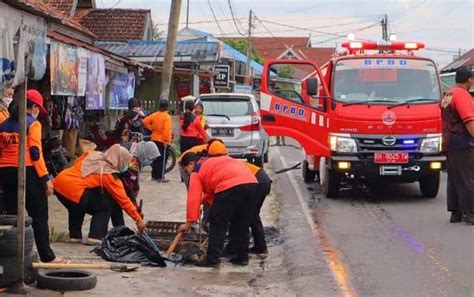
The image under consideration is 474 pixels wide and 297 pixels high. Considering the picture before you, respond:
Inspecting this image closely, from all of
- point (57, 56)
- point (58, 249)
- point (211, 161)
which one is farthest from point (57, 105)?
point (211, 161)

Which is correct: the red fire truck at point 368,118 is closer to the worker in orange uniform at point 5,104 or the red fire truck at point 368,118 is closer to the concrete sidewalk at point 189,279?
the concrete sidewalk at point 189,279

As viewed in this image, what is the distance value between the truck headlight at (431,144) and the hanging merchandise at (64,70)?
571cm

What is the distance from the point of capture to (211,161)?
7805mm

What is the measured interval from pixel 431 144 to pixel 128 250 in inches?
245

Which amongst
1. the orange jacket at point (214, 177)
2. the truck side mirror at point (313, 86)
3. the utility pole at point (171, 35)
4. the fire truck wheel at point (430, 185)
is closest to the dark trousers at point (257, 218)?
the orange jacket at point (214, 177)

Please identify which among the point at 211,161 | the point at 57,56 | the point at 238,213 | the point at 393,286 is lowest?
the point at 393,286

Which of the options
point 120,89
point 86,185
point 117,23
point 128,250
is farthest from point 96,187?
point 117,23

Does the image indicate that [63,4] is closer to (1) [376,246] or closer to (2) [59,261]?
(1) [376,246]

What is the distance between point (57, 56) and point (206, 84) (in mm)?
24376

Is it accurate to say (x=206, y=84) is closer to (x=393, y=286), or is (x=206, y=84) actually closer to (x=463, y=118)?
(x=463, y=118)

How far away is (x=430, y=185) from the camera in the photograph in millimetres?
12945

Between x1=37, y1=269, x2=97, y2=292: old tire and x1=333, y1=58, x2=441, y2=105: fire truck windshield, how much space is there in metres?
6.94

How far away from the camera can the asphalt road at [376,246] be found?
23.5ft

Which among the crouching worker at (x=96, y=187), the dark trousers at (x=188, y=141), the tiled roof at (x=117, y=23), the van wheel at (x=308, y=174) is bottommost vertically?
the van wheel at (x=308, y=174)
